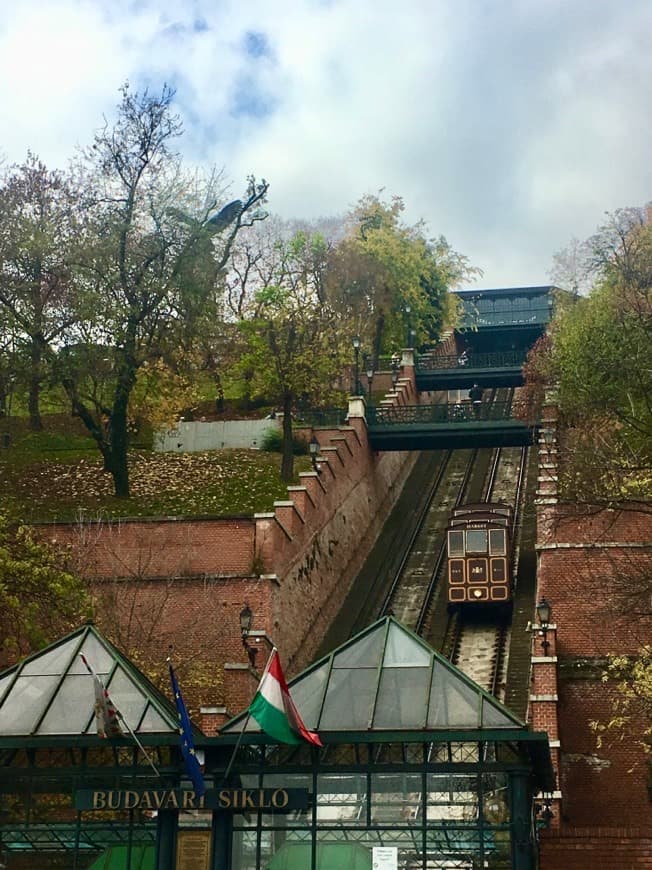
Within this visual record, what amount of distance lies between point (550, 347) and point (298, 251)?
12.5 m

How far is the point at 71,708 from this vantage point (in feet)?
61.7

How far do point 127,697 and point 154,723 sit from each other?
0.69 m

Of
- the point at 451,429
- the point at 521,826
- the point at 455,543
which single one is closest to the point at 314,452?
the point at 455,543

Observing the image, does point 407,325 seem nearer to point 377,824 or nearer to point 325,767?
point 325,767

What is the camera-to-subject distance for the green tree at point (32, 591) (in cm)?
2435

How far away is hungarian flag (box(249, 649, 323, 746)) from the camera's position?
56.5 ft

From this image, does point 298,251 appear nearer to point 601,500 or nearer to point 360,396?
point 360,396

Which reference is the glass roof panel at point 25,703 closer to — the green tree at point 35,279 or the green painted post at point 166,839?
the green painted post at point 166,839

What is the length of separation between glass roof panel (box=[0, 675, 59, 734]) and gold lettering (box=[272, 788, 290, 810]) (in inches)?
137

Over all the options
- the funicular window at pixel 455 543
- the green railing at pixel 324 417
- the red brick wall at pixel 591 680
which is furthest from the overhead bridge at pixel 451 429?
the red brick wall at pixel 591 680

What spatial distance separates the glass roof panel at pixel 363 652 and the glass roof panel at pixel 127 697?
2813 millimetres

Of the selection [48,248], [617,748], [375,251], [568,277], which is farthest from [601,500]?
[568,277]

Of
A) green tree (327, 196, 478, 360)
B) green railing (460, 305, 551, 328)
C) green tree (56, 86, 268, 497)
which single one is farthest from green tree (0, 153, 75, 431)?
green railing (460, 305, 551, 328)

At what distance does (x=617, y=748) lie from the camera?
27328 mm
